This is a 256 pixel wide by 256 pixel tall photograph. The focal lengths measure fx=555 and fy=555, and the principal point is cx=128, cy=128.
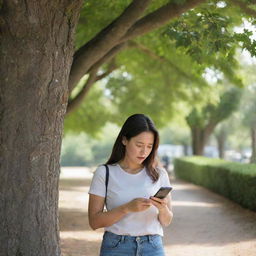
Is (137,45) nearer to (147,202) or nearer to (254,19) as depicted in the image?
(254,19)

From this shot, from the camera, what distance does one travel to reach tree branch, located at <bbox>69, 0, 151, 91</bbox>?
28.0 feet

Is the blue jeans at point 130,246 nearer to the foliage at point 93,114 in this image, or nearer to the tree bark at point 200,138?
the foliage at point 93,114

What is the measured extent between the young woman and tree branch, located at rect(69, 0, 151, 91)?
5095mm

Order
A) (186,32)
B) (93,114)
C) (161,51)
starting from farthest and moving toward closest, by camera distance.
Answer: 1. (93,114)
2. (161,51)
3. (186,32)

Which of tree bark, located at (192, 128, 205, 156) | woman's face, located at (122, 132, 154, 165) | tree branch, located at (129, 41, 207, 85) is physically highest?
tree branch, located at (129, 41, 207, 85)

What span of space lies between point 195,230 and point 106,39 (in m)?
5.32

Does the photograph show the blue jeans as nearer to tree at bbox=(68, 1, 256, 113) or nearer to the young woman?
the young woman

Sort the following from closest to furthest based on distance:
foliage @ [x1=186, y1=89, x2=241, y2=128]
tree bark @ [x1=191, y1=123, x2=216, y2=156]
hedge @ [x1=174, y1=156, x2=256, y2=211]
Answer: hedge @ [x1=174, y1=156, x2=256, y2=211]
foliage @ [x1=186, y1=89, x2=241, y2=128]
tree bark @ [x1=191, y1=123, x2=216, y2=156]

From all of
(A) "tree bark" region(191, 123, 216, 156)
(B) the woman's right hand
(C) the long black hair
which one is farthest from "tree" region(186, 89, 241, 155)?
(B) the woman's right hand

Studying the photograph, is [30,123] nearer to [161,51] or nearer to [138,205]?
[138,205]

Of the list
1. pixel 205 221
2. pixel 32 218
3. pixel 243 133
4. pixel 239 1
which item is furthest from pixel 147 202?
pixel 243 133

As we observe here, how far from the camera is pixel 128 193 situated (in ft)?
11.6

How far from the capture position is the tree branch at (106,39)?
8523 millimetres

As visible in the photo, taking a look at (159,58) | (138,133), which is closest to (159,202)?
(138,133)
